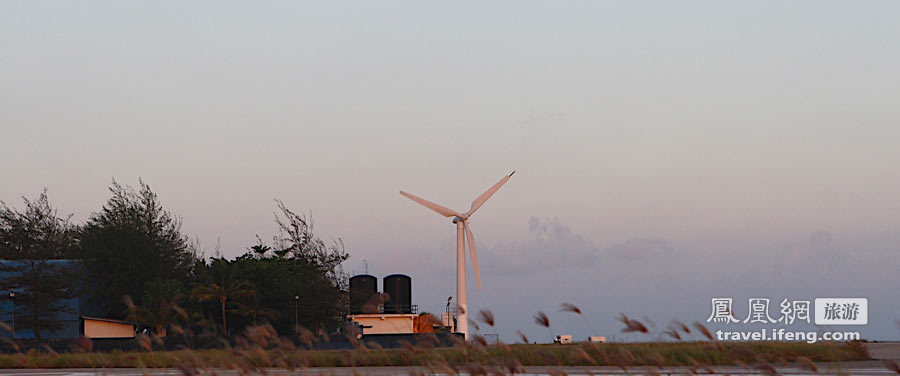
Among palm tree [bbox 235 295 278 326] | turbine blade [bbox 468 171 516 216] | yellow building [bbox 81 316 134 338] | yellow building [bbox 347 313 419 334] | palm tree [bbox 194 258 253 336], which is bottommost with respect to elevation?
yellow building [bbox 347 313 419 334]

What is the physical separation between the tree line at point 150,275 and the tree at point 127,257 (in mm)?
88

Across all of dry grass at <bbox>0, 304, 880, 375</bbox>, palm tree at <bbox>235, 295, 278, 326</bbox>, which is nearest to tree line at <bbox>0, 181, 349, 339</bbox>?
palm tree at <bbox>235, 295, 278, 326</bbox>

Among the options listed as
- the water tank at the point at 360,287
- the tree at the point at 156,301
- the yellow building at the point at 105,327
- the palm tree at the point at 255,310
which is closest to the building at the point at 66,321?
the yellow building at the point at 105,327

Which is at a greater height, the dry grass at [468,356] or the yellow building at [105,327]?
the dry grass at [468,356]

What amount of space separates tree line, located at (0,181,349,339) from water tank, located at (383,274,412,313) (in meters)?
4.65

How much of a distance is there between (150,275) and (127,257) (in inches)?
97.2

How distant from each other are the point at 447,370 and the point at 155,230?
90.9 meters

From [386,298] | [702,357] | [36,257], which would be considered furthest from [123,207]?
[386,298]

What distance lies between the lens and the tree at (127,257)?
8706 centimetres

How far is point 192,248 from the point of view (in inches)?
4154

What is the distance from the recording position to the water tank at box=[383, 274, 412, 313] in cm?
9488

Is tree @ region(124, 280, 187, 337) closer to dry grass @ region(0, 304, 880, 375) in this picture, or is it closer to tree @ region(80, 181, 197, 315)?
tree @ region(80, 181, 197, 315)

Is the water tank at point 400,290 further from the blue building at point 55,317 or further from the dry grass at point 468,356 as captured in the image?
the dry grass at point 468,356

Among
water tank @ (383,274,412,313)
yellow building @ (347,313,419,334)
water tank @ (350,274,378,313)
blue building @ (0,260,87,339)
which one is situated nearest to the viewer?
blue building @ (0,260,87,339)
